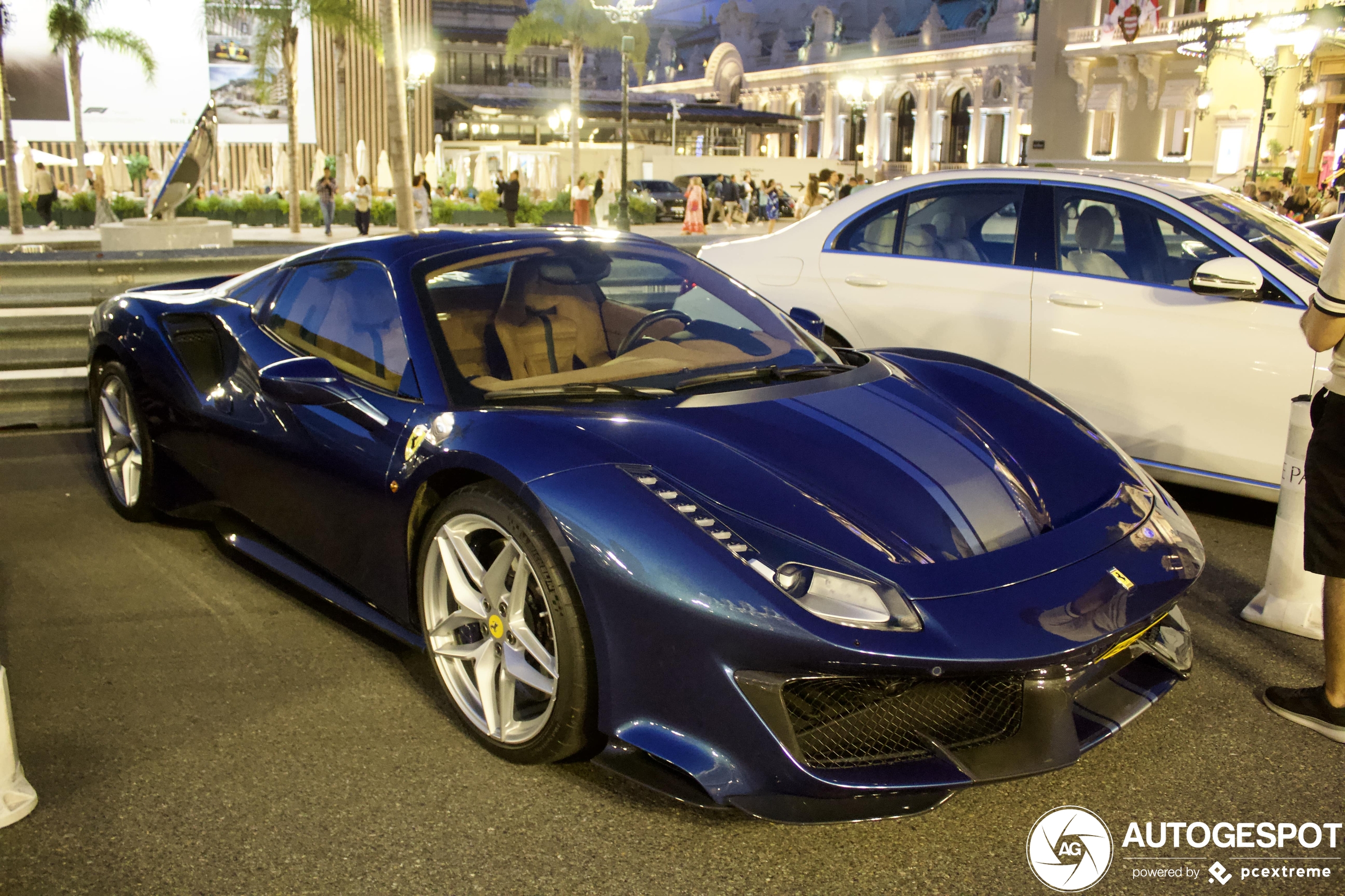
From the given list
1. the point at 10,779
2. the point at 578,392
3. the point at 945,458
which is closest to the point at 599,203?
the point at 578,392

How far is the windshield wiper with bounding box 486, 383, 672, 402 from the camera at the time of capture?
3145 millimetres

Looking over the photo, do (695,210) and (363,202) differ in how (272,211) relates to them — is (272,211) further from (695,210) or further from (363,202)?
(695,210)

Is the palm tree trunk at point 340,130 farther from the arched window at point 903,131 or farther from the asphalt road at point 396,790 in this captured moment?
the arched window at point 903,131

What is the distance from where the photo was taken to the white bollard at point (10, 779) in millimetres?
2510

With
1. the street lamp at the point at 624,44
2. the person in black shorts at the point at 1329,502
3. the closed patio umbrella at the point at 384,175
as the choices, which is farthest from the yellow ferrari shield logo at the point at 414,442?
the closed patio umbrella at the point at 384,175

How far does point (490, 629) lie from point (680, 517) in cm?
70

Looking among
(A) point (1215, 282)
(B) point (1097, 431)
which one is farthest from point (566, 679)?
(A) point (1215, 282)

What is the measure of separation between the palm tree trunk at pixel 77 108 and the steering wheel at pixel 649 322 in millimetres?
33866

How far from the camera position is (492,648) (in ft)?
9.51

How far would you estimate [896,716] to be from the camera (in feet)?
7.75

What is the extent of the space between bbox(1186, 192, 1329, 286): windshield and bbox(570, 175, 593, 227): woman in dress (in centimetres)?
2277

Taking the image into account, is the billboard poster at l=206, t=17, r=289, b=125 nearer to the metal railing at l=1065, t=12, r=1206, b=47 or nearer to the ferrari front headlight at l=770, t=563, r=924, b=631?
the metal railing at l=1065, t=12, r=1206, b=47

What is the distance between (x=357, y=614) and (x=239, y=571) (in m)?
1.19

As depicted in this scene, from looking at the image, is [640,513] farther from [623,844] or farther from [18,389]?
[18,389]
